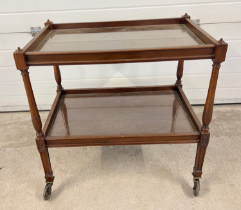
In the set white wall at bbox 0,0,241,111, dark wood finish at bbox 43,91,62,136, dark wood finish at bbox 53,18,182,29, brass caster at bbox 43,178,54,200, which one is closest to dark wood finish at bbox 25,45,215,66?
dark wood finish at bbox 43,91,62,136

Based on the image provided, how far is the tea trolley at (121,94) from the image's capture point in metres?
1.12

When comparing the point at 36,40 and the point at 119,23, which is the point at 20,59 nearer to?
the point at 36,40

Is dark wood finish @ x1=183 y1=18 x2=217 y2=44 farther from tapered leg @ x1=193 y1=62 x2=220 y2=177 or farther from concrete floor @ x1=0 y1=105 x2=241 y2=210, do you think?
concrete floor @ x1=0 y1=105 x2=241 y2=210

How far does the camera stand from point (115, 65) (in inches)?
87.0

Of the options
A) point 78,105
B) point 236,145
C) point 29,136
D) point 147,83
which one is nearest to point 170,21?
point 147,83

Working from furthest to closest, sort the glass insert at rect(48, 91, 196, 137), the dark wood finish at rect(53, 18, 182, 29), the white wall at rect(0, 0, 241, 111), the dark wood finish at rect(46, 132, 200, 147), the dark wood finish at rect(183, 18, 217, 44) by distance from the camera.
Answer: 1. the white wall at rect(0, 0, 241, 111)
2. the dark wood finish at rect(53, 18, 182, 29)
3. the glass insert at rect(48, 91, 196, 137)
4. the dark wood finish at rect(46, 132, 200, 147)
5. the dark wood finish at rect(183, 18, 217, 44)

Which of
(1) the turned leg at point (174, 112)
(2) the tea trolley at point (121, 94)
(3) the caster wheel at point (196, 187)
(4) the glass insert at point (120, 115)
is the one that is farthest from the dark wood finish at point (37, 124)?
(3) the caster wheel at point (196, 187)

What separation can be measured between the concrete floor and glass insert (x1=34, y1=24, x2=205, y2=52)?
2.96 ft

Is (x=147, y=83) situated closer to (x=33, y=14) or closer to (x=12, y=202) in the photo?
(x=33, y=14)

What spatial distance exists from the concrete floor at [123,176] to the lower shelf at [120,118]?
366mm

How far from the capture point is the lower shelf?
4.50 ft

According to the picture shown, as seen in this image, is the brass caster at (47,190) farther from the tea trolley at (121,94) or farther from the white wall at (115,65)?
the white wall at (115,65)

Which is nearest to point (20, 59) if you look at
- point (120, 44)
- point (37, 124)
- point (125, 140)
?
point (37, 124)

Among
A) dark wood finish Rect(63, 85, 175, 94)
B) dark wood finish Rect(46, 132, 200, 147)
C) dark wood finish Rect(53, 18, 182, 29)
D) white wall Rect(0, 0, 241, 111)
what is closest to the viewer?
dark wood finish Rect(46, 132, 200, 147)
